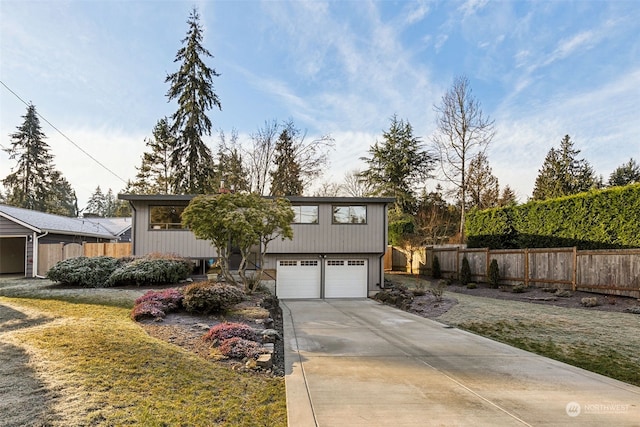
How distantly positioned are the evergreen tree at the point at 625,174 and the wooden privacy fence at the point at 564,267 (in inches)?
1040

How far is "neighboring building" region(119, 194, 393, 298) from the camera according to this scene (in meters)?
15.4

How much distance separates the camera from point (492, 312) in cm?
1004

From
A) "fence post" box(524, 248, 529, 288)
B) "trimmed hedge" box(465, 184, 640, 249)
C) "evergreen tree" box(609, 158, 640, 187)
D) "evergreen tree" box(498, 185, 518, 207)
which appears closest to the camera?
"trimmed hedge" box(465, 184, 640, 249)

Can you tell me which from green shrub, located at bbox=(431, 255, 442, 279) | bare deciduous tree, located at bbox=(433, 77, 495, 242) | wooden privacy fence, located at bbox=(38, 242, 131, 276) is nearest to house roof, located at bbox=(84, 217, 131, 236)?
wooden privacy fence, located at bbox=(38, 242, 131, 276)

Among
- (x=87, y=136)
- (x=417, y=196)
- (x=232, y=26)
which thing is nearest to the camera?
(x=232, y=26)

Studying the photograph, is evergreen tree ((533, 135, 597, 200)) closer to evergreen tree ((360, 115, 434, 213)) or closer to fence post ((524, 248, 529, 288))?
evergreen tree ((360, 115, 434, 213))

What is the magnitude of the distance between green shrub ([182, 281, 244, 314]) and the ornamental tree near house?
95.5 inches

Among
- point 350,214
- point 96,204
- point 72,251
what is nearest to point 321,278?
point 350,214

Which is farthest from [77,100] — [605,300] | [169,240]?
[605,300]

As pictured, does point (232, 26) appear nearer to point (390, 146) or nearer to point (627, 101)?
point (627, 101)

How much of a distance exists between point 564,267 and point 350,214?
26.4 feet

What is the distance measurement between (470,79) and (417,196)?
9.98 m

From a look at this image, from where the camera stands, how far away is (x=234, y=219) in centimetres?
1066

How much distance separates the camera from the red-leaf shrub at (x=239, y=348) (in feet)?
18.6
